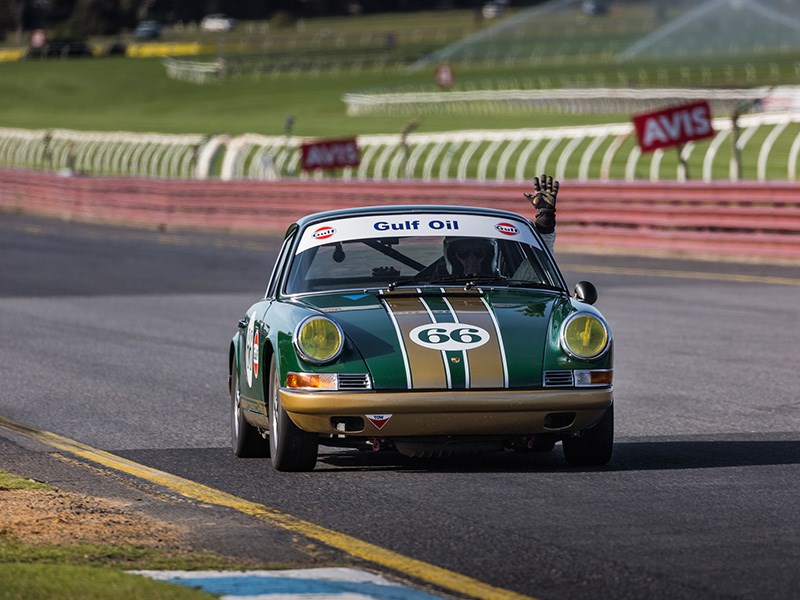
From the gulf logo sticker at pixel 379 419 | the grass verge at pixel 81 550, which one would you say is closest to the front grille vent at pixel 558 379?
the gulf logo sticker at pixel 379 419

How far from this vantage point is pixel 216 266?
2520 cm

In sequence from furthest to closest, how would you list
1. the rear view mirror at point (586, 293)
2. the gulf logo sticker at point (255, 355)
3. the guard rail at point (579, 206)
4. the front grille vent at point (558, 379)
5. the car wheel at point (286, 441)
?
the guard rail at point (579, 206) < the gulf logo sticker at point (255, 355) < the rear view mirror at point (586, 293) < the car wheel at point (286, 441) < the front grille vent at point (558, 379)

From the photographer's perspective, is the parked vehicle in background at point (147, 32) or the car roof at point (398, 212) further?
the parked vehicle in background at point (147, 32)

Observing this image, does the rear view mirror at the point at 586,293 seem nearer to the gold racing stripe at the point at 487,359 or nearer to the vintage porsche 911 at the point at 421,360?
the vintage porsche 911 at the point at 421,360

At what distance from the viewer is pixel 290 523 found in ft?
Answer: 22.7

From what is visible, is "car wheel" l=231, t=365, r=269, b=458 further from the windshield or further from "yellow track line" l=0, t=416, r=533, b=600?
the windshield

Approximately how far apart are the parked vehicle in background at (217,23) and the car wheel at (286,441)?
450 feet

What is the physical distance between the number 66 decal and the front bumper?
24 cm

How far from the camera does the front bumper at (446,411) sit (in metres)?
7.80

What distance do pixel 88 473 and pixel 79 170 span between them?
141ft

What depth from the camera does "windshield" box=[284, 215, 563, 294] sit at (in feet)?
29.3

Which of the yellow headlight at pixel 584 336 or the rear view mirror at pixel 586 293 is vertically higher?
the rear view mirror at pixel 586 293

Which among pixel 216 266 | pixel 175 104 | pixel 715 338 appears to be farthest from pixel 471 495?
pixel 175 104

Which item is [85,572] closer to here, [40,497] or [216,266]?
[40,497]
